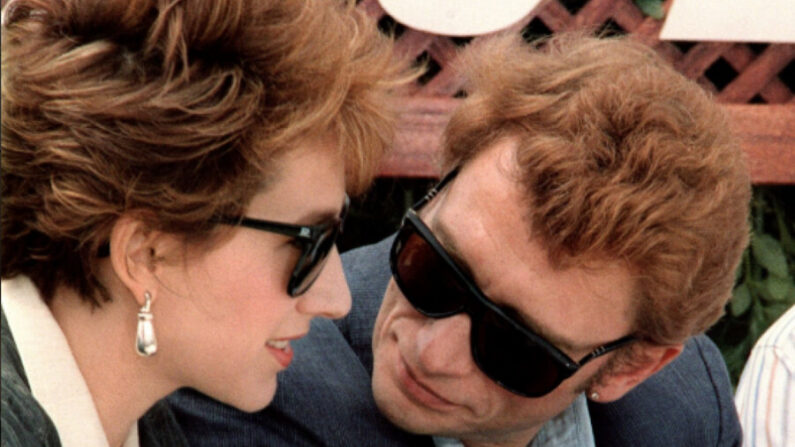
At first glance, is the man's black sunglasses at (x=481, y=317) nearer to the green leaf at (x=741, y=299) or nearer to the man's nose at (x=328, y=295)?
the man's nose at (x=328, y=295)

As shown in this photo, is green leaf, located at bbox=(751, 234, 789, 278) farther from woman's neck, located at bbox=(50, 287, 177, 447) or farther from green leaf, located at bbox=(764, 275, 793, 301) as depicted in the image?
woman's neck, located at bbox=(50, 287, 177, 447)

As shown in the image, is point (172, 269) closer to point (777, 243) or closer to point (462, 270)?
point (462, 270)

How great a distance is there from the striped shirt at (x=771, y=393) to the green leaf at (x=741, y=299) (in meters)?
1.06

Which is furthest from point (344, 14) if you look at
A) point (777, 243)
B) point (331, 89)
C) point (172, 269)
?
point (777, 243)

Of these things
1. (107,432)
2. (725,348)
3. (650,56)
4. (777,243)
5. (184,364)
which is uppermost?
(650,56)

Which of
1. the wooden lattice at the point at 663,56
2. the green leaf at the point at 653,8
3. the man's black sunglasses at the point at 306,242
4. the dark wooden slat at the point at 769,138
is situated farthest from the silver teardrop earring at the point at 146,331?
the dark wooden slat at the point at 769,138

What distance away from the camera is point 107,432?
1649 mm

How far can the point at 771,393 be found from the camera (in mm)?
2529

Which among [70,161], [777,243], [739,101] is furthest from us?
[777,243]

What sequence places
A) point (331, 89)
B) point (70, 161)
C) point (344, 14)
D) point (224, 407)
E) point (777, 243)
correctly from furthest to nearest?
point (777, 243) < point (224, 407) < point (344, 14) < point (331, 89) < point (70, 161)

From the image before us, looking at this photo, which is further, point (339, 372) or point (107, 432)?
point (339, 372)

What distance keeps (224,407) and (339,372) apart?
266 mm

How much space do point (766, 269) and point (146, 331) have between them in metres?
2.69

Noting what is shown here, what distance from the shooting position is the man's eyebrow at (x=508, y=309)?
2.02 m
